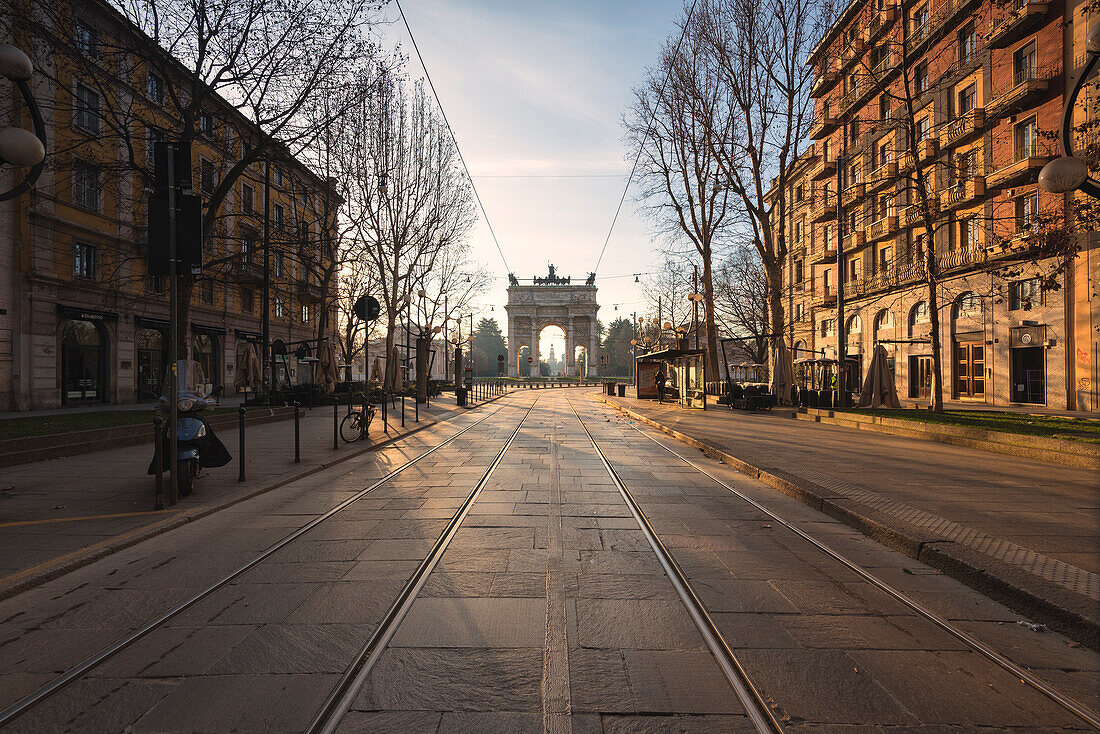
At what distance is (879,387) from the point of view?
62.8 feet

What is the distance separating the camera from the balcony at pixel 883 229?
32.1 meters

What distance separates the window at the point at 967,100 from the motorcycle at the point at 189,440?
31.2 meters

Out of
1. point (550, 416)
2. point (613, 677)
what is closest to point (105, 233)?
point (550, 416)

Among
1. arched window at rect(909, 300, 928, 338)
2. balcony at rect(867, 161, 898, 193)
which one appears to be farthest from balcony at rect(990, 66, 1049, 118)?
arched window at rect(909, 300, 928, 338)

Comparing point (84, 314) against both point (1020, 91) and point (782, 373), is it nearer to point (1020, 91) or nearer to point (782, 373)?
point (782, 373)

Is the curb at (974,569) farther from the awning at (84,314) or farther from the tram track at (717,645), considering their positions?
the awning at (84,314)

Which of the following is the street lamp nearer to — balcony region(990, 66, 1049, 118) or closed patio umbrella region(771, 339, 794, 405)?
closed patio umbrella region(771, 339, 794, 405)

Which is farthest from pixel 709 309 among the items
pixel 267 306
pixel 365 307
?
pixel 267 306

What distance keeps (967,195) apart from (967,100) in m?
4.71

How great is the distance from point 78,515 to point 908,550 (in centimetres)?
778

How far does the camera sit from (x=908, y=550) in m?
4.89

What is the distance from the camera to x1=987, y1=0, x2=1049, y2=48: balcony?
21328 mm

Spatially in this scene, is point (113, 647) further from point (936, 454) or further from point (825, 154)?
point (825, 154)

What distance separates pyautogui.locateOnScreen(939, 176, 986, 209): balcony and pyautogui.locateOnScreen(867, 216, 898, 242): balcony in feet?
15.0
